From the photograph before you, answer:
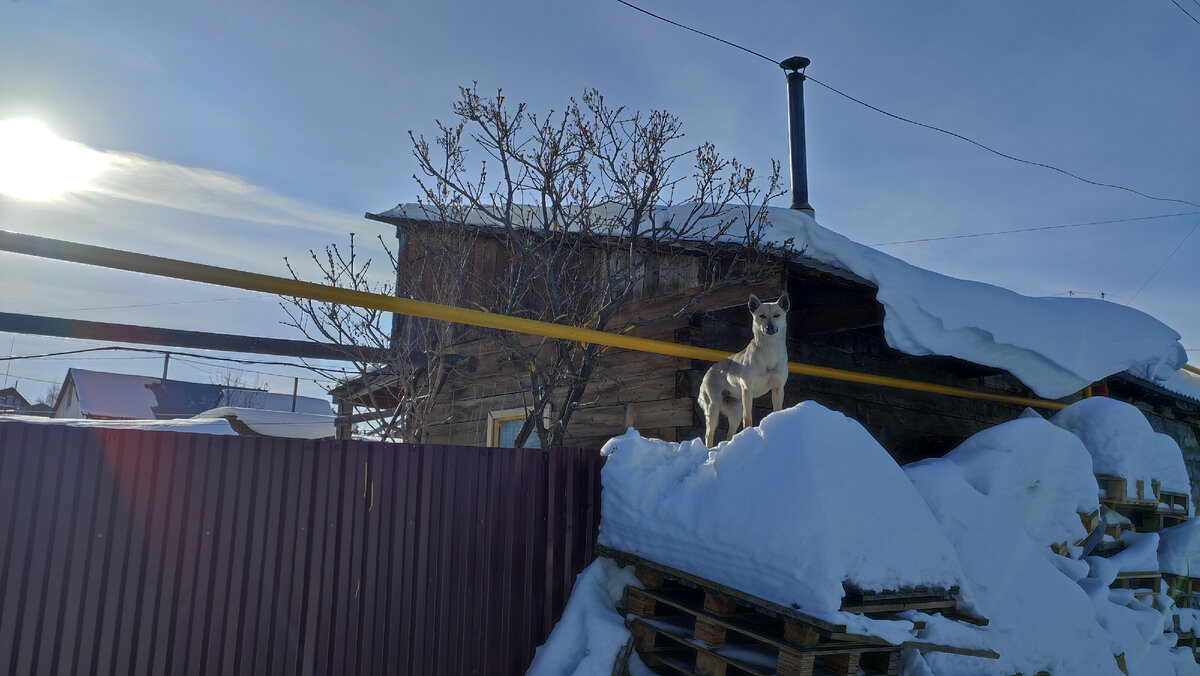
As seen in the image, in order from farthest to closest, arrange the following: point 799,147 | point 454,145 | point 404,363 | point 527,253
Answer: point 799,147 < point 404,363 < point 454,145 < point 527,253

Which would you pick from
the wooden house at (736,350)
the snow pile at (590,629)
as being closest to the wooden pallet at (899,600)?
the snow pile at (590,629)

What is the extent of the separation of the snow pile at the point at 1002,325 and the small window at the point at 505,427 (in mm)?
4179

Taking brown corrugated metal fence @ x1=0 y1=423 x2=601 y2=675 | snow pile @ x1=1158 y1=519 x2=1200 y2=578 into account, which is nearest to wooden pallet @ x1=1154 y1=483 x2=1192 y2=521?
snow pile @ x1=1158 y1=519 x2=1200 y2=578

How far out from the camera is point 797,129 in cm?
1025

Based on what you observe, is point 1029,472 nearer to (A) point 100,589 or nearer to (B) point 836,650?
(B) point 836,650

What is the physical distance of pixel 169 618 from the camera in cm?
360

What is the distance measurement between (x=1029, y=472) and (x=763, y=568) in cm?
318

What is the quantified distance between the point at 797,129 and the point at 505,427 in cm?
581

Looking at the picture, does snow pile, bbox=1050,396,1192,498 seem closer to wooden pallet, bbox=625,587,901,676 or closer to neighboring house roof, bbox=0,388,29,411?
wooden pallet, bbox=625,587,901,676

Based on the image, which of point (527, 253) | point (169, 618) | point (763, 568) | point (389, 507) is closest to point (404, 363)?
point (527, 253)

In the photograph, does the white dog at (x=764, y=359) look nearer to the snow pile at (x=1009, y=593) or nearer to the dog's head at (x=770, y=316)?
the dog's head at (x=770, y=316)

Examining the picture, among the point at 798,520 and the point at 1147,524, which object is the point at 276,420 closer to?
the point at 798,520

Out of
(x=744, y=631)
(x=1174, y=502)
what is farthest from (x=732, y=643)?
(x=1174, y=502)

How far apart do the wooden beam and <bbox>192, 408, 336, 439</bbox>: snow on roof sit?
1124 mm
